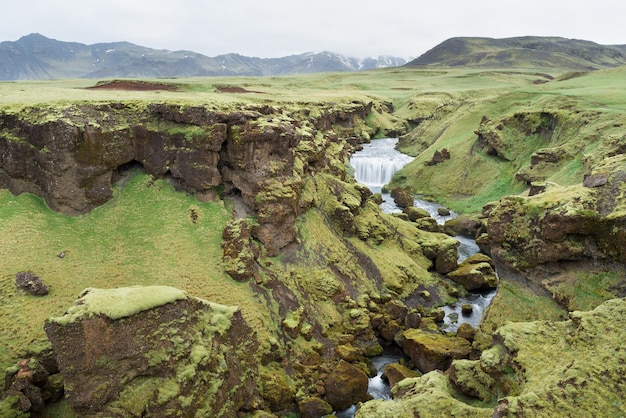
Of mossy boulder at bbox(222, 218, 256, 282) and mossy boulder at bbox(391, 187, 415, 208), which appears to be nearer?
mossy boulder at bbox(222, 218, 256, 282)

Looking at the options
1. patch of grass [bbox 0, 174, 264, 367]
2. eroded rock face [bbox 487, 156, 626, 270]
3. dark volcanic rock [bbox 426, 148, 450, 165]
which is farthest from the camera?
dark volcanic rock [bbox 426, 148, 450, 165]

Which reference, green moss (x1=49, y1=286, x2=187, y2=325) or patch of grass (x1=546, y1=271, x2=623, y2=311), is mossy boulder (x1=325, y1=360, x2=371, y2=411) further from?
patch of grass (x1=546, y1=271, x2=623, y2=311)

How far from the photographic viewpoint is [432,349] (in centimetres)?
2602

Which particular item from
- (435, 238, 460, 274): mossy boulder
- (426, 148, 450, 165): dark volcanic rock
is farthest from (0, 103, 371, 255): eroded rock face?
(426, 148, 450, 165): dark volcanic rock

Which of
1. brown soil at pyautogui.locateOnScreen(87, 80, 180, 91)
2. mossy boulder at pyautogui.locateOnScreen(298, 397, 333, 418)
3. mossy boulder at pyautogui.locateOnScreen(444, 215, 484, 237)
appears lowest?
mossy boulder at pyautogui.locateOnScreen(298, 397, 333, 418)

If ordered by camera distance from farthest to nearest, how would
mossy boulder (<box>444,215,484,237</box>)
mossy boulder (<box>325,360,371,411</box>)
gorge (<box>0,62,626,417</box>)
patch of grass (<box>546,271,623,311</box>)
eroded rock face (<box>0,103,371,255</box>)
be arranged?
mossy boulder (<box>444,215,484,237</box>), eroded rock face (<box>0,103,371,255</box>), mossy boulder (<box>325,360,371,411</box>), patch of grass (<box>546,271,623,311</box>), gorge (<box>0,62,626,417</box>)

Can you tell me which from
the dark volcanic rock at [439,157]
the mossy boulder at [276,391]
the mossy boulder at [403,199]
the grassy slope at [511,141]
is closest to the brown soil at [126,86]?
the mossy boulder at [403,199]

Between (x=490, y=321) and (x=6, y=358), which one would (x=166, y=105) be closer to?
(x=6, y=358)

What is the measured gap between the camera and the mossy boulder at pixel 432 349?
25797 millimetres

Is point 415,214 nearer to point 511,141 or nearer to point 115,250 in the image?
point 511,141

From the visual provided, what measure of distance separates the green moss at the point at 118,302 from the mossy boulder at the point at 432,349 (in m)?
15.3

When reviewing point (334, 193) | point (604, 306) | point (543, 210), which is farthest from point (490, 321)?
point (334, 193)

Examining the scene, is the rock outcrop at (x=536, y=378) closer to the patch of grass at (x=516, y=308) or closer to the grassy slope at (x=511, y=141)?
the patch of grass at (x=516, y=308)

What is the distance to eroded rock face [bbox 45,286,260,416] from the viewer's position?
17.0m
